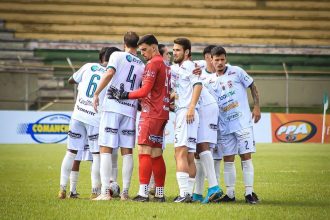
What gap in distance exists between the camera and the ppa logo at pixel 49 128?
27.2 m

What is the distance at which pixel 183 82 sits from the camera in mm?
10625

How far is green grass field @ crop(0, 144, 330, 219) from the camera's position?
30.0 feet

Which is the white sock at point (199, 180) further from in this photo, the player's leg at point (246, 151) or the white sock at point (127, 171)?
the white sock at point (127, 171)

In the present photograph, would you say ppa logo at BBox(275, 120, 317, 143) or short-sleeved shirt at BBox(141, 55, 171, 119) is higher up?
ppa logo at BBox(275, 120, 317, 143)

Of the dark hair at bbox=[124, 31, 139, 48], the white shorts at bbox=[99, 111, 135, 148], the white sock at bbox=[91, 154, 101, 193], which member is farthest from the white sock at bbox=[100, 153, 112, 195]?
the dark hair at bbox=[124, 31, 139, 48]

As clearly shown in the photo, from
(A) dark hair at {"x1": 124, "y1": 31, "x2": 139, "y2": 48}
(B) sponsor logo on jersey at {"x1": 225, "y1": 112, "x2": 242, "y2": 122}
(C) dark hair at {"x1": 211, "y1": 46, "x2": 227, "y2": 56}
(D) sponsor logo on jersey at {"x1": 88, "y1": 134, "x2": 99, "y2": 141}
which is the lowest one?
(D) sponsor logo on jersey at {"x1": 88, "y1": 134, "x2": 99, "y2": 141}

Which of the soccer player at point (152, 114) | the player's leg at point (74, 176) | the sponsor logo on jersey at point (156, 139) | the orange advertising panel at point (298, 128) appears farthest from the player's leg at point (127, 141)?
the orange advertising panel at point (298, 128)

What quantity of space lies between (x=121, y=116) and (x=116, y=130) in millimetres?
193

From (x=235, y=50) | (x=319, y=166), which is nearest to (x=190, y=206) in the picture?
(x=319, y=166)

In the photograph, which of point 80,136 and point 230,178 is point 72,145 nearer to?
point 80,136

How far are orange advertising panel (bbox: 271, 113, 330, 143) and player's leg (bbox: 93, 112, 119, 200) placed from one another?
18.4 meters

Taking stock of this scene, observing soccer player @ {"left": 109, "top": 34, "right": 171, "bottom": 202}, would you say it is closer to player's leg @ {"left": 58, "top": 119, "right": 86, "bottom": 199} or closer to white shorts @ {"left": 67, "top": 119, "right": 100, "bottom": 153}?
white shorts @ {"left": 67, "top": 119, "right": 100, "bottom": 153}

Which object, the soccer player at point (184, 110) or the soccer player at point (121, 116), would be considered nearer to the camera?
the soccer player at point (184, 110)

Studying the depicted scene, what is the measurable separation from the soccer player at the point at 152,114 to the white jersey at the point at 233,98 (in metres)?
0.93
